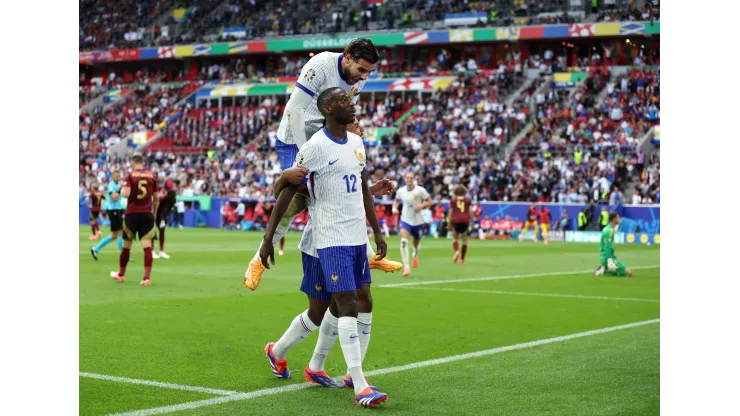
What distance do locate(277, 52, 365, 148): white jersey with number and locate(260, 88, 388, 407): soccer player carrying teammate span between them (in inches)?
18.8

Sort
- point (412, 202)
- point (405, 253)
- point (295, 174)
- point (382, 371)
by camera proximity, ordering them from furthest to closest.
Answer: point (412, 202) → point (405, 253) → point (382, 371) → point (295, 174)

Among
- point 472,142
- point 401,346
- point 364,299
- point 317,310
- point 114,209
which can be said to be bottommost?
point 401,346

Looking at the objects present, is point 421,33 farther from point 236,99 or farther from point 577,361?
point 577,361

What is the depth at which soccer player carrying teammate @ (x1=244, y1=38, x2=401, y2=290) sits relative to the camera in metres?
6.68

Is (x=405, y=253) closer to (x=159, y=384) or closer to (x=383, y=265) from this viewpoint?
(x=383, y=265)

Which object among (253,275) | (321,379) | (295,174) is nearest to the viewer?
(295,174)

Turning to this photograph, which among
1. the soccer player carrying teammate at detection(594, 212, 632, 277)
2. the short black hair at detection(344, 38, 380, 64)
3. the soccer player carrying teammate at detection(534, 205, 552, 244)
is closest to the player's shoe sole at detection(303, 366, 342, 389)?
the short black hair at detection(344, 38, 380, 64)

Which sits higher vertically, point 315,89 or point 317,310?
point 315,89

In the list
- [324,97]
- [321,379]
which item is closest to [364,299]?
[321,379]

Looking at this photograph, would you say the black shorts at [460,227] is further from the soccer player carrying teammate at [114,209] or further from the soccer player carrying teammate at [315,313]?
the soccer player carrying teammate at [315,313]

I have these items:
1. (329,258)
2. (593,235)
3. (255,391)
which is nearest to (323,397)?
(255,391)

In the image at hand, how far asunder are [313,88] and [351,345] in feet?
6.23

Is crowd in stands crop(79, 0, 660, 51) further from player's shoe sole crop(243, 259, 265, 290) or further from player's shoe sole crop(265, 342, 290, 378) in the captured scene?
player's shoe sole crop(243, 259, 265, 290)

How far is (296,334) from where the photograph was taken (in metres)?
7.00
